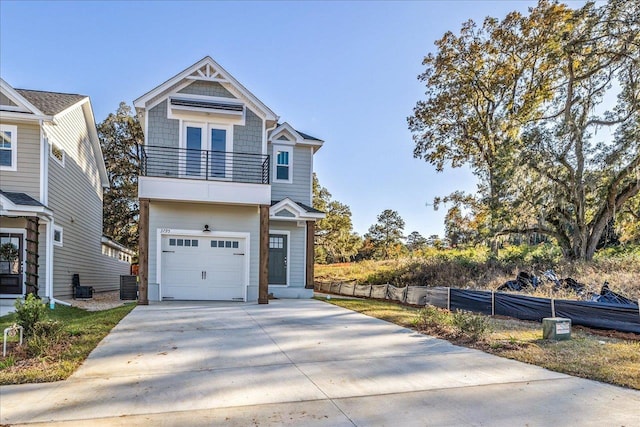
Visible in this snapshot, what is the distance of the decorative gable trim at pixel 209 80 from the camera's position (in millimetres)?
13258

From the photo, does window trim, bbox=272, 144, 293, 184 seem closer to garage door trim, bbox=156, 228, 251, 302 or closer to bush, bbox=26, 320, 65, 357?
garage door trim, bbox=156, 228, 251, 302

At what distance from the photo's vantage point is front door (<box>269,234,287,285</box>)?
15242mm

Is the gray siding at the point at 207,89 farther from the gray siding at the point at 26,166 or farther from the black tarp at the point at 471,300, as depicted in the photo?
the black tarp at the point at 471,300

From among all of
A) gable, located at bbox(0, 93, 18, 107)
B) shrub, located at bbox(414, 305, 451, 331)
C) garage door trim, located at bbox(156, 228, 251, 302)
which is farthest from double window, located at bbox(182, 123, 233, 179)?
shrub, located at bbox(414, 305, 451, 331)

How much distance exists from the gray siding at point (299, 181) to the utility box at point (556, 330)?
1005cm

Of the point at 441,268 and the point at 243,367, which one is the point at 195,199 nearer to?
the point at 243,367

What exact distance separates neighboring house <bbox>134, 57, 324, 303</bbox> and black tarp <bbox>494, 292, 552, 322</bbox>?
6.77 metres

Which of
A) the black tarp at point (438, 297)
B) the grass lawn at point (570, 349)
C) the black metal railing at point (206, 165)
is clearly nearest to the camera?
the grass lawn at point (570, 349)

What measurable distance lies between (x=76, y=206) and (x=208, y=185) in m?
6.59

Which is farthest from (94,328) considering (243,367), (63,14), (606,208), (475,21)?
(475,21)

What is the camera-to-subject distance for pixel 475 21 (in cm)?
2042

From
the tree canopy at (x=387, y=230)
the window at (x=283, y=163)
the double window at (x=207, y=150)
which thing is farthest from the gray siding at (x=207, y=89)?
the tree canopy at (x=387, y=230)

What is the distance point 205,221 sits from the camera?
13.7 m

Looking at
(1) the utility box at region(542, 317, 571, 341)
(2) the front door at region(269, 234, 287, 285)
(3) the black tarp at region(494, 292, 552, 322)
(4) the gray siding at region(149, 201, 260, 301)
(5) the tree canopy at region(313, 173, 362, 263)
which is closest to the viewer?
(1) the utility box at region(542, 317, 571, 341)
